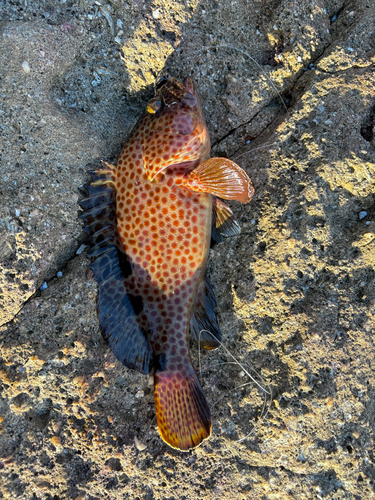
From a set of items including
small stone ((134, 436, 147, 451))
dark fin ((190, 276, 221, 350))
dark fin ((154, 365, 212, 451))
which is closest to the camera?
dark fin ((154, 365, 212, 451))

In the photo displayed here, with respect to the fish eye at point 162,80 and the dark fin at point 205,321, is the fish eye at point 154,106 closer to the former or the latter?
the fish eye at point 162,80

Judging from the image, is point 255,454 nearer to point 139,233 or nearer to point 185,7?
point 139,233

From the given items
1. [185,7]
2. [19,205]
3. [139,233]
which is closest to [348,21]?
[185,7]

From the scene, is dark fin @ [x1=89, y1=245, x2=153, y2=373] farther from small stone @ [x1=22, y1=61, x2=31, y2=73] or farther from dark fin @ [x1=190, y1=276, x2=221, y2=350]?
small stone @ [x1=22, y1=61, x2=31, y2=73]

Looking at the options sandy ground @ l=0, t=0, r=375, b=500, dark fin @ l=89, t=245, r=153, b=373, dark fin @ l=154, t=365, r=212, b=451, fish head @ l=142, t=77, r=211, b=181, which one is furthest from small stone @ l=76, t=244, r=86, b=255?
dark fin @ l=154, t=365, r=212, b=451

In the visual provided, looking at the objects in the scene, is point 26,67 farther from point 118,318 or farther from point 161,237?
point 118,318

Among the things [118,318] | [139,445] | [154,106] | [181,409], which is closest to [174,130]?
[154,106]

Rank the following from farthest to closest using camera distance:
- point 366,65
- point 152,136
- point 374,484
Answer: point 366,65
point 152,136
point 374,484
